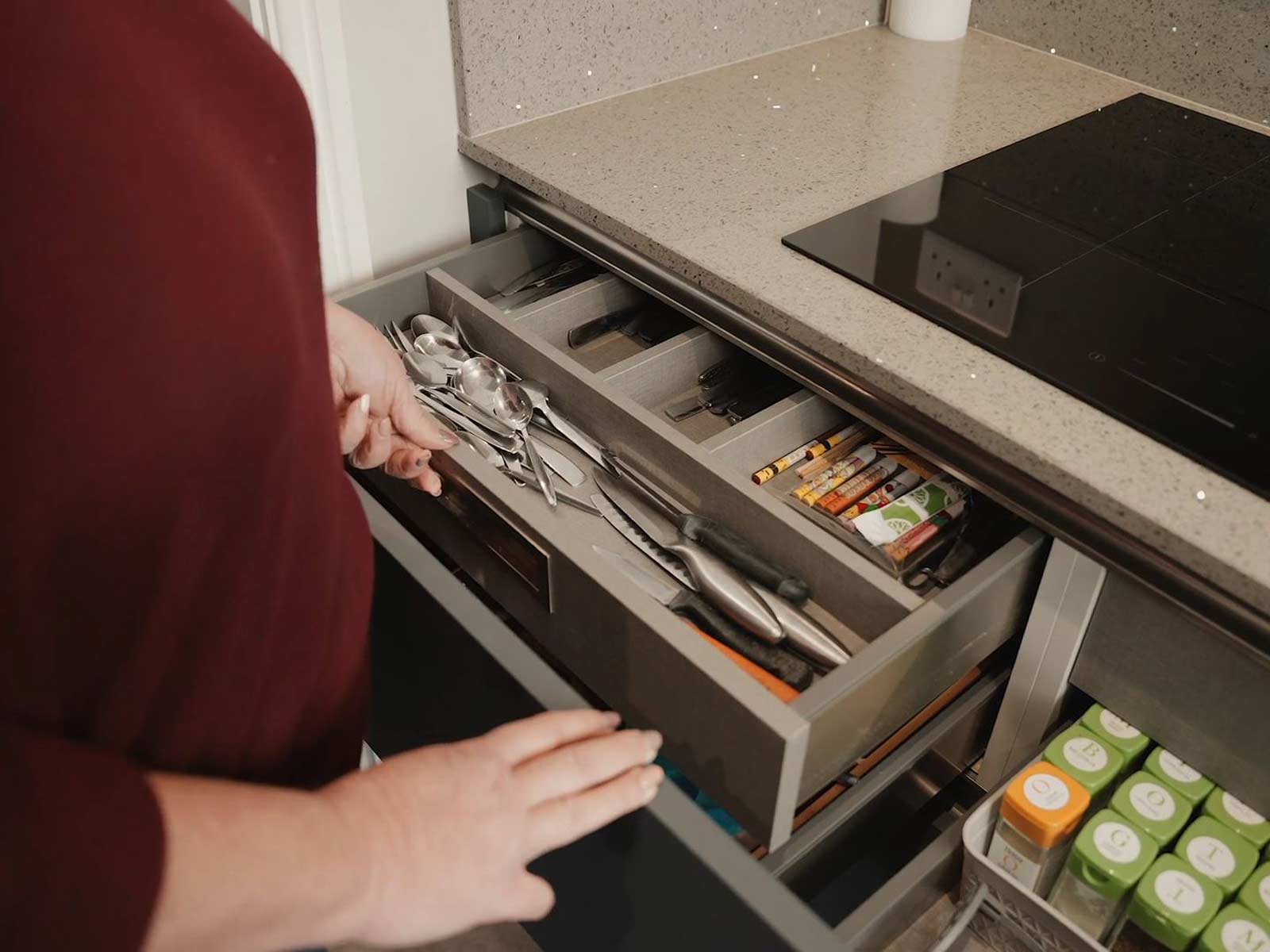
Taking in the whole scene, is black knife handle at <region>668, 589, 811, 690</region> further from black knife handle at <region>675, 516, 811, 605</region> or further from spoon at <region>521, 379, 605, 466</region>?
spoon at <region>521, 379, 605, 466</region>

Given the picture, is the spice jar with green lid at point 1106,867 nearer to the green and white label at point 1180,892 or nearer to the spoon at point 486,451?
the green and white label at point 1180,892

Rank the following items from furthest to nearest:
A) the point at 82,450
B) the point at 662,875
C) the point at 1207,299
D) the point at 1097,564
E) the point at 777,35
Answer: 1. the point at 777,35
2. the point at 1207,299
3. the point at 1097,564
4. the point at 662,875
5. the point at 82,450

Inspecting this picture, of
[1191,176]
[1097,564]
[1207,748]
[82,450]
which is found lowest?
[1207,748]

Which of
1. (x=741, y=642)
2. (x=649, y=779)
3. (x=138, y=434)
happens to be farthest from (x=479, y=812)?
(x=741, y=642)

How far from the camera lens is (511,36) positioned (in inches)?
44.3

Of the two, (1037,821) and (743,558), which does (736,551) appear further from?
(1037,821)

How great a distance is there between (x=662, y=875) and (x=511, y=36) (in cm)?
86

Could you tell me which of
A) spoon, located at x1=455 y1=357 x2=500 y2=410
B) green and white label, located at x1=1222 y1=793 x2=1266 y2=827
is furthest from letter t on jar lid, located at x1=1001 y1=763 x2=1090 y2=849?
spoon, located at x1=455 y1=357 x2=500 y2=410

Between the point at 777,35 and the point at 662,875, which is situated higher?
the point at 777,35

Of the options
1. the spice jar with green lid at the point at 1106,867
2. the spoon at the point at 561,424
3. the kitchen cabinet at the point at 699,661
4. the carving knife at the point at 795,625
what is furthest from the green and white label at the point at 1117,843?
the spoon at the point at 561,424

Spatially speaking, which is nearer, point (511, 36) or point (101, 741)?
point (101, 741)

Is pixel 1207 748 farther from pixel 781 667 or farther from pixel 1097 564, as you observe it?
pixel 781 667

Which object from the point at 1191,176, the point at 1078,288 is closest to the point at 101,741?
the point at 1078,288

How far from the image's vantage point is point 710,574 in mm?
811
